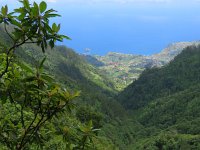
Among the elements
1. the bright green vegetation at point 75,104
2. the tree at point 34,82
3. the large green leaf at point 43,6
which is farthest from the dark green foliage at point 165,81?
the large green leaf at point 43,6

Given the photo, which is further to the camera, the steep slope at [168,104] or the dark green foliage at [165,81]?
the dark green foliage at [165,81]

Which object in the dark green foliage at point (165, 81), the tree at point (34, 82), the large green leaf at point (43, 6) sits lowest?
the tree at point (34, 82)

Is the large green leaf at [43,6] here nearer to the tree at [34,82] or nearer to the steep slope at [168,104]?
the tree at [34,82]

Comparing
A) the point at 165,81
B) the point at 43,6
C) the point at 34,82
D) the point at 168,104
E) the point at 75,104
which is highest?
the point at 165,81

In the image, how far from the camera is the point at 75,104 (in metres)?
5.14

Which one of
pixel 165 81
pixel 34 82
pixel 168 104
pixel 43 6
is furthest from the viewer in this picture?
pixel 165 81

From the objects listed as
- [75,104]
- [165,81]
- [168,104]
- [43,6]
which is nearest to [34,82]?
[75,104]

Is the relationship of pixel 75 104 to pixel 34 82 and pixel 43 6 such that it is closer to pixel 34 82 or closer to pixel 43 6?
pixel 34 82

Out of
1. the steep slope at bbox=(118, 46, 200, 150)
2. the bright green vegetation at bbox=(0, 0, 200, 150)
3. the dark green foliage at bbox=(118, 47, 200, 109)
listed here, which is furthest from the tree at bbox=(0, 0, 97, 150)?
the dark green foliage at bbox=(118, 47, 200, 109)

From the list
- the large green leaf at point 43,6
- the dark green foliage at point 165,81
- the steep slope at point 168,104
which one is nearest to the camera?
the large green leaf at point 43,6

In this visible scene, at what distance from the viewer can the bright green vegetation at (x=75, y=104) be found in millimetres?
4969

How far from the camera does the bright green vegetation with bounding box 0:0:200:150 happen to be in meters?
4.97

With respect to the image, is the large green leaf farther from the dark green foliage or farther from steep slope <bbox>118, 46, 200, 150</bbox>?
the dark green foliage

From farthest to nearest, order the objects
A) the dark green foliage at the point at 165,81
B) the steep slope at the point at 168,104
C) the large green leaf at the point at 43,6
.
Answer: the dark green foliage at the point at 165,81 < the steep slope at the point at 168,104 < the large green leaf at the point at 43,6
